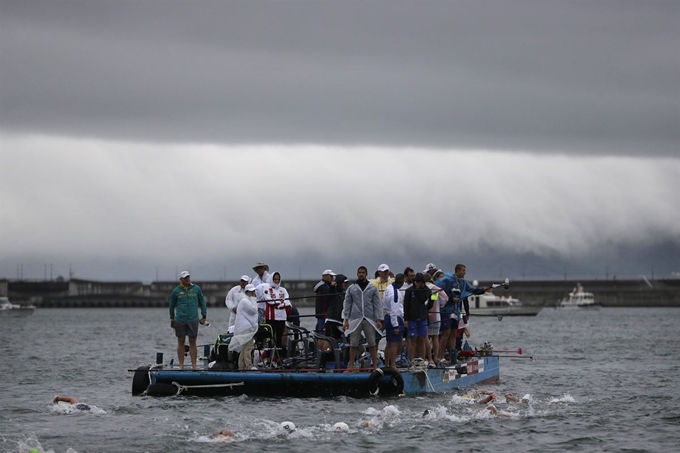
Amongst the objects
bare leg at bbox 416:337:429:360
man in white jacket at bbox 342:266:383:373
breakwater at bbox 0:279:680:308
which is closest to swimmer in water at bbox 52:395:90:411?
man in white jacket at bbox 342:266:383:373

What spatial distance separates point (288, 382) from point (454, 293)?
458 cm

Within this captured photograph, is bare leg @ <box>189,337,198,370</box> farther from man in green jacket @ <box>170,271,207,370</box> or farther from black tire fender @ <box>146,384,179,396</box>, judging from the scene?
black tire fender @ <box>146,384,179,396</box>

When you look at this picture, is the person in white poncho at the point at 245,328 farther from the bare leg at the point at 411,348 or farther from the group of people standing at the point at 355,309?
the bare leg at the point at 411,348

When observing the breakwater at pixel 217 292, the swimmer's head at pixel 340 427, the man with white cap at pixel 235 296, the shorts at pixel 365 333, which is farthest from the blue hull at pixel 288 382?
the breakwater at pixel 217 292

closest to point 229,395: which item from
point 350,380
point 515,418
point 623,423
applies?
point 350,380

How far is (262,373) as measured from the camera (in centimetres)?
2284

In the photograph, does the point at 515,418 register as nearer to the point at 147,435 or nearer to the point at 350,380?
the point at 350,380

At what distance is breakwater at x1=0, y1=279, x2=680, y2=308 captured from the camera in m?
149

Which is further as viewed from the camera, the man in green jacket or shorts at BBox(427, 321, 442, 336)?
shorts at BBox(427, 321, 442, 336)

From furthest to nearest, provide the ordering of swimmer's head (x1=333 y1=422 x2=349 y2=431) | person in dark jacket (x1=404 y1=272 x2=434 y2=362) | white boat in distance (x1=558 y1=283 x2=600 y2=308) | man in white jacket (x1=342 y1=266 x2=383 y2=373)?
white boat in distance (x1=558 y1=283 x2=600 y2=308)
person in dark jacket (x1=404 y1=272 x2=434 y2=362)
man in white jacket (x1=342 y1=266 x2=383 y2=373)
swimmer's head (x1=333 y1=422 x2=349 y2=431)

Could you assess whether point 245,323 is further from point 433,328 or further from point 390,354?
point 433,328

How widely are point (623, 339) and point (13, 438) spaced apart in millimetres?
44876

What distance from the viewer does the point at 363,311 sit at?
74.8 feet

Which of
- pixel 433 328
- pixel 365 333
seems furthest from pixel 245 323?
pixel 433 328
